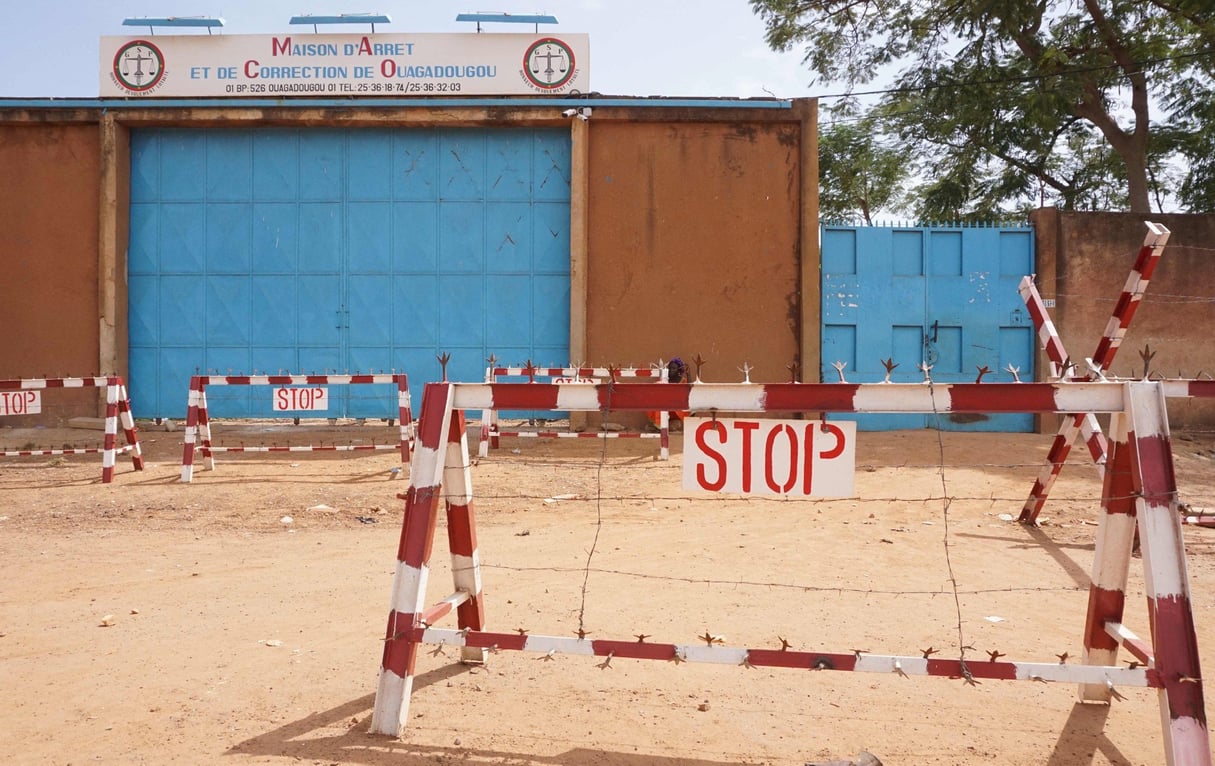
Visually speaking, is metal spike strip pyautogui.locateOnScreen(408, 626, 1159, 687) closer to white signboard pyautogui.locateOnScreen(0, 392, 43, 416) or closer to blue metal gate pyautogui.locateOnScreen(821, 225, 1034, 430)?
white signboard pyautogui.locateOnScreen(0, 392, 43, 416)

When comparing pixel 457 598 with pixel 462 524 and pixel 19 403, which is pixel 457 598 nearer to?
pixel 462 524

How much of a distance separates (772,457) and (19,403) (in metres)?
9.03

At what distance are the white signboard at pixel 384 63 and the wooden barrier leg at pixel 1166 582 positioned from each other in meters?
11.7

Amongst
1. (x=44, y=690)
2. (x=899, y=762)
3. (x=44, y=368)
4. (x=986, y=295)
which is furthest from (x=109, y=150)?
(x=899, y=762)

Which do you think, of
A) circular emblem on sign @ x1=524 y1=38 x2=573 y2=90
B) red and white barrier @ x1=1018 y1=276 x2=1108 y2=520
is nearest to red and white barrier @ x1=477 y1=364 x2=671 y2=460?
red and white barrier @ x1=1018 y1=276 x2=1108 y2=520

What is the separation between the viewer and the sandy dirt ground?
3330mm

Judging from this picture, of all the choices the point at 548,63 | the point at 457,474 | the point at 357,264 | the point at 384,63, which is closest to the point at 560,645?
the point at 457,474

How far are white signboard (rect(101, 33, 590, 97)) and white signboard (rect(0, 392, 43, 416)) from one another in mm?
6260

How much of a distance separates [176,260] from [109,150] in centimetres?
185

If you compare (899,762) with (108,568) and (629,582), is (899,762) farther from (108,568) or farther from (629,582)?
(108,568)

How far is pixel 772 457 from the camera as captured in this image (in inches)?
134

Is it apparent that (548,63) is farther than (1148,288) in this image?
Yes

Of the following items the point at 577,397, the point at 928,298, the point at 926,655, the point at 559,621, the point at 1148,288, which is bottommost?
the point at 559,621

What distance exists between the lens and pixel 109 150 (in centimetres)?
1365
